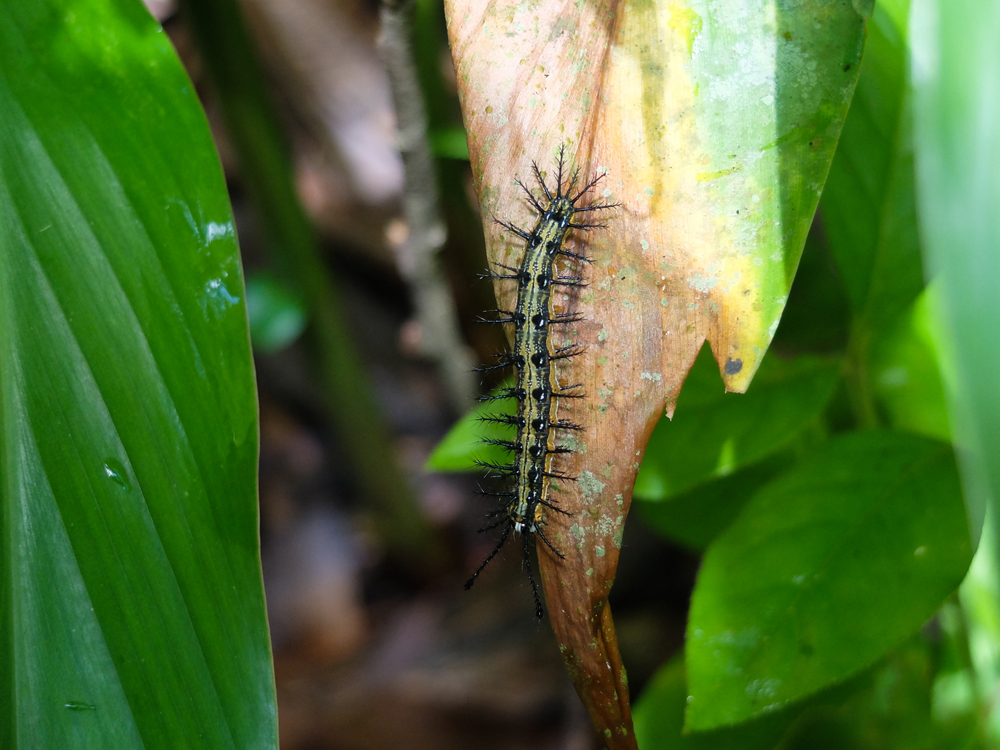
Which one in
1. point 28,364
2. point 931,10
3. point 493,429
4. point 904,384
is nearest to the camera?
point 931,10

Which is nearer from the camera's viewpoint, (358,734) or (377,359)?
(358,734)

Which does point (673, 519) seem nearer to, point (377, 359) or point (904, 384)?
point (904, 384)

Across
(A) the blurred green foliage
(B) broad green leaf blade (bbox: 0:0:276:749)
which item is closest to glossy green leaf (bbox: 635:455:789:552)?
(A) the blurred green foliage

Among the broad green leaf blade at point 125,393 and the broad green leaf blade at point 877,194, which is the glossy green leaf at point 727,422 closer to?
the broad green leaf blade at point 877,194

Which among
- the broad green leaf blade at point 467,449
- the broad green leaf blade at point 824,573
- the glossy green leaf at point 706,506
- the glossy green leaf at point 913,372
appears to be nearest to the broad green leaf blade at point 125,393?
the broad green leaf blade at point 467,449

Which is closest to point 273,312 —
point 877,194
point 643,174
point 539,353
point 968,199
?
point 539,353

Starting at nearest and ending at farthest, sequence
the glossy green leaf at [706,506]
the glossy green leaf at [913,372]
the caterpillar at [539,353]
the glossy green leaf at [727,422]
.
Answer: the caterpillar at [539,353]
the glossy green leaf at [727,422]
the glossy green leaf at [913,372]
the glossy green leaf at [706,506]

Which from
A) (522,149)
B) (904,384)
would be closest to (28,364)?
(522,149)

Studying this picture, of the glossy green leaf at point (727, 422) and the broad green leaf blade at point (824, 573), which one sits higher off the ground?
the glossy green leaf at point (727, 422)
